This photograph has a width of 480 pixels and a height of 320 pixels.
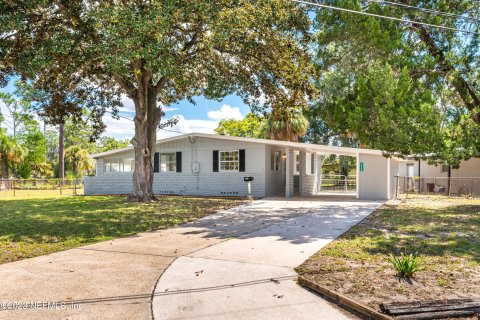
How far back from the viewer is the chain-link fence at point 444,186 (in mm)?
22006

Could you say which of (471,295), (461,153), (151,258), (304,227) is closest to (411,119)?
(461,153)

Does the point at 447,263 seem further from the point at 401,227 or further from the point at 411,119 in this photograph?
the point at 411,119

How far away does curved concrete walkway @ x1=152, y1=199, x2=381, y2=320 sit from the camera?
3988 mm

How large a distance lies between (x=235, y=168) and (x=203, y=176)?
194 cm

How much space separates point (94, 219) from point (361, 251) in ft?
24.6

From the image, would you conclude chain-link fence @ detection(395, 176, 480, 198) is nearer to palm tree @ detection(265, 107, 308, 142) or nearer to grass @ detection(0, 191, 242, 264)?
palm tree @ detection(265, 107, 308, 142)

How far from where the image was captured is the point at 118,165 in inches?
924

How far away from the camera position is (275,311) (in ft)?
13.1

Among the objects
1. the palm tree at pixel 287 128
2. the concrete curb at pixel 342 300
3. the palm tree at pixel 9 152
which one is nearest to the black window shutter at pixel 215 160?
the palm tree at pixel 287 128

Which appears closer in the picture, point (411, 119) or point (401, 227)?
point (401, 227)

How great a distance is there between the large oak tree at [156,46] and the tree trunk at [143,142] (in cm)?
4

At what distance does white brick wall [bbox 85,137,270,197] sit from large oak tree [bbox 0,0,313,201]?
3.50m

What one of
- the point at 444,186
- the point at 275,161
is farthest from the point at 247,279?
the point at 444,186

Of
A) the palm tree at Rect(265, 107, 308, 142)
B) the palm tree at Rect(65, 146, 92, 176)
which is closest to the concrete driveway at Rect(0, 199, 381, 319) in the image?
the palm tree at Rect(265, 107, 308, 142)
